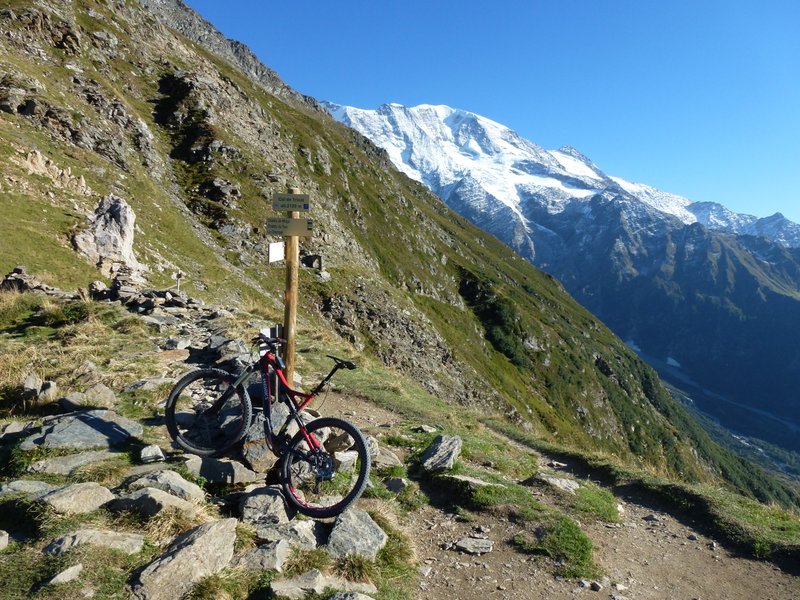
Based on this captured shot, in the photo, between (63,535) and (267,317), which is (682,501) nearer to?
(63,535)

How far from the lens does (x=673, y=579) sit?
8.96 m

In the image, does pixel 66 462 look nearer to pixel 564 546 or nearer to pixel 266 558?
pixel 266 558

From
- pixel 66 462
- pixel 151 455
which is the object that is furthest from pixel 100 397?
pixel 151 455

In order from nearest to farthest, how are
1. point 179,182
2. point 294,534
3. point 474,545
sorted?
1. point 294,534
2. point 474,545
3. point 179,182

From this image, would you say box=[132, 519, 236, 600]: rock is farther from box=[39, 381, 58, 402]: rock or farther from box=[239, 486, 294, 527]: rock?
box=[39, 381, 58, 402]: rock

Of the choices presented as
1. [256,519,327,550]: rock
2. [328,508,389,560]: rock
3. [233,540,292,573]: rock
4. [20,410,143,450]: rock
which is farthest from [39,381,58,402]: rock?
[328,508,389,560]: rock

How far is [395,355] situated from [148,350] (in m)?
65.6

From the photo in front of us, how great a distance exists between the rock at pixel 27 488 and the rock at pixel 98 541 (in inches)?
46.3

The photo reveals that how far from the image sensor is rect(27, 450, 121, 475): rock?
7.53 m

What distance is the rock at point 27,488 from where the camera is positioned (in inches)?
256

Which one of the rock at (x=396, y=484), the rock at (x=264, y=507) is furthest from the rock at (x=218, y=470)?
the rock at (x=396, y=484)

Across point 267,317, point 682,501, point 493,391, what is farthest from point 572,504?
point 493,391

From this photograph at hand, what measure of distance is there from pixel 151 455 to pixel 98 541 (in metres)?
2.85

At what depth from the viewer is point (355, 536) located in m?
7.29
